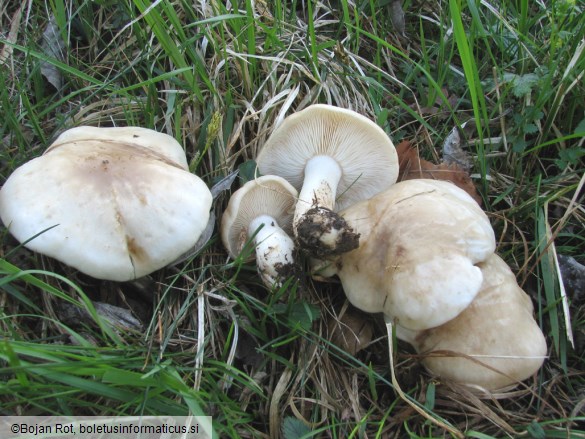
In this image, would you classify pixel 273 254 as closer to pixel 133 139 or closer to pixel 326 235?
pixel 326 235

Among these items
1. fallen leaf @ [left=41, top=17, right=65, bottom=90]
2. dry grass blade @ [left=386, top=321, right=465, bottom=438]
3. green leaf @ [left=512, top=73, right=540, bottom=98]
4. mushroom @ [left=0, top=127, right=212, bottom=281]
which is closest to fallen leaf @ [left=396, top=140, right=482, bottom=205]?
green leaf @ [left=512, top=73, right=540, bottom=98]

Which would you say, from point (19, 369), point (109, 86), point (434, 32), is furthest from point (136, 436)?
point (434, 32)

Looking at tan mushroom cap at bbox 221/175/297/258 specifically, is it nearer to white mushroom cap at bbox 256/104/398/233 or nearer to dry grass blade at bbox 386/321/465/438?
white mushroom cap at bbox 256/104/398/233

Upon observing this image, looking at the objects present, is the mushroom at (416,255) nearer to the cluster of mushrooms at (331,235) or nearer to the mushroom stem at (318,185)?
the cluster of mushrooms at (331,235)

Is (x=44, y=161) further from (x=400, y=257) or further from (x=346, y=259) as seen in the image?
(x=400, y=257)

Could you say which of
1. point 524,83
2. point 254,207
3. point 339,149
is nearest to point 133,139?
point 254,207

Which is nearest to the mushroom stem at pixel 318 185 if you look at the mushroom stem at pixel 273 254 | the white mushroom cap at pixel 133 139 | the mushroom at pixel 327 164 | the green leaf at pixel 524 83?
the mushroom at pixel 327 164
